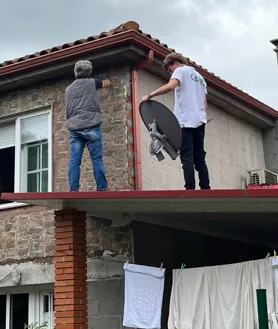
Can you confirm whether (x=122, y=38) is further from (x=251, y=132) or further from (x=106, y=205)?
(x=251, y=132)

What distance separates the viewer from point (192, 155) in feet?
26.4

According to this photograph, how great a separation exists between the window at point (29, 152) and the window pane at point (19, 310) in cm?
176

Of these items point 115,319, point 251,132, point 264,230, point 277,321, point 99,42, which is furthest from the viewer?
point 251,132

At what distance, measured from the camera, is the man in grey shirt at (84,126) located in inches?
328

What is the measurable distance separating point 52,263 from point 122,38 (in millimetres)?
3561

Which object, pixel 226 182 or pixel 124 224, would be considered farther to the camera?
pixel 226 182

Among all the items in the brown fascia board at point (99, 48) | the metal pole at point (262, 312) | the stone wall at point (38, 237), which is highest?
the brown fascia board at point (99, 48)

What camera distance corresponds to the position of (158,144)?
8.07 metres

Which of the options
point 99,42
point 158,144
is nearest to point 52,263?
point 158,144

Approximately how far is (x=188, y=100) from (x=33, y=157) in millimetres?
3429

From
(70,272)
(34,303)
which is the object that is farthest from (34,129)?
(70,272)

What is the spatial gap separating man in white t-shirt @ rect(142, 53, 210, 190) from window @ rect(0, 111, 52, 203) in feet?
9.14

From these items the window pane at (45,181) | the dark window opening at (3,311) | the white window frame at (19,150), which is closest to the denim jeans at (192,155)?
the white window frame at (19,150)

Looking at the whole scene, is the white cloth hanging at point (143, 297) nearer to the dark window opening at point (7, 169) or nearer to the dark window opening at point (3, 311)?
the dark window opening at point (3, 311)
